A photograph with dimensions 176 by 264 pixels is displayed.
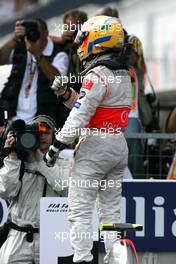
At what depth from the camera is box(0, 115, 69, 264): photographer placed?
9.12 meters

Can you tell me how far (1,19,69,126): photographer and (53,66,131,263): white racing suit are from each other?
2253 millimetres

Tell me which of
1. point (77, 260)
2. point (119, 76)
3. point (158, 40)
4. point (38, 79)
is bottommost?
point (77, 260)

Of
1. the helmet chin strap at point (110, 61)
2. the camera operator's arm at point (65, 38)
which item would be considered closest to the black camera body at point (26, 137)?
the helmet chin strap at point (110, 61)

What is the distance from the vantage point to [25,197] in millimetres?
9305

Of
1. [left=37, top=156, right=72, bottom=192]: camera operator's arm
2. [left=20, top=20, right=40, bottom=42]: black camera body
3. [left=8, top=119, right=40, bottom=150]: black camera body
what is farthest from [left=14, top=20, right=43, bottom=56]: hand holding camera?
[left=8, top=119, right=40, bottom=150]: black camera body

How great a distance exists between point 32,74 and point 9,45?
2.49 feet

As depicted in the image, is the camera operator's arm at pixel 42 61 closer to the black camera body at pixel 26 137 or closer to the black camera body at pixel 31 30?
the black camera body at pixel 31 30

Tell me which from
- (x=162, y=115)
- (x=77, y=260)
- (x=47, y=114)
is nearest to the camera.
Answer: (x=77, y=260)

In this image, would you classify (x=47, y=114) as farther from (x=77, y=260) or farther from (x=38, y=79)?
(x=77, y=260)

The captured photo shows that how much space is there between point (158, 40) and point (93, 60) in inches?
346

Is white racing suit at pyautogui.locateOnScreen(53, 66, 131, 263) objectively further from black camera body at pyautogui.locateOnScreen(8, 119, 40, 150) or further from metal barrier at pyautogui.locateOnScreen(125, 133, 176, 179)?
metal barrier at pyautogui.locateOnScreen(125, 133, 176, 179)

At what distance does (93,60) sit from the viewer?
869 cm

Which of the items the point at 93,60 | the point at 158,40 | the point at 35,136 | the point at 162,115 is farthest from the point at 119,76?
the point at 158,40

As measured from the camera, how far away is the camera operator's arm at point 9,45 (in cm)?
1106
